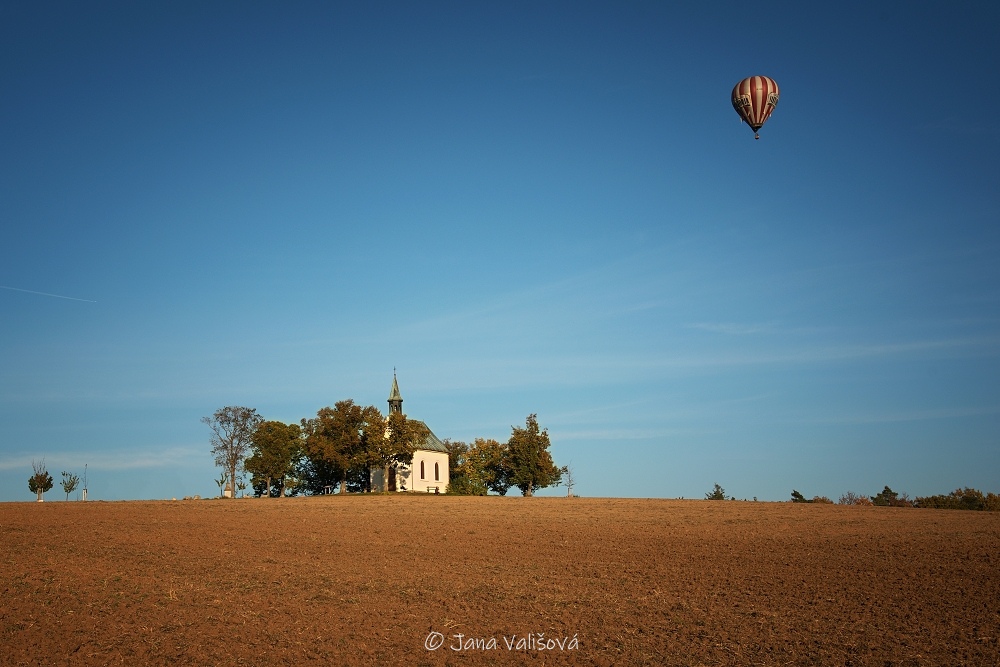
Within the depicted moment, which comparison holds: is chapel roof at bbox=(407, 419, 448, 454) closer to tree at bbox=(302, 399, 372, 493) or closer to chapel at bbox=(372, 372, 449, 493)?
chapel at bbox=(372, 372, 449, 493)

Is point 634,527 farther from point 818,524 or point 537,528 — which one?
point 818,524

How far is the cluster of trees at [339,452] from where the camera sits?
3386 inches

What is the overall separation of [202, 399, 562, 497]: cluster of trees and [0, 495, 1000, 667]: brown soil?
5033 cm

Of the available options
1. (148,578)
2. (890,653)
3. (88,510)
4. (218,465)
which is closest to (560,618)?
(890,653)

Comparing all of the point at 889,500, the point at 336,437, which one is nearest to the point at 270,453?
the point at 336,437

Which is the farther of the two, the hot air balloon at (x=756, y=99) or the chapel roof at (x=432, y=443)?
the chapel roof at (x=432, y=443)

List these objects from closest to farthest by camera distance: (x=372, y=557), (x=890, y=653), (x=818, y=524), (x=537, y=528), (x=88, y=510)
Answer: (x=890, y=653), (x=372, y=557), (x=537, y=528), (x=818, y=524), (x=88, y=510)

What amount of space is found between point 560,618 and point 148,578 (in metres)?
12.1

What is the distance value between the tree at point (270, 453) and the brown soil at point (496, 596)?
51.9 metres

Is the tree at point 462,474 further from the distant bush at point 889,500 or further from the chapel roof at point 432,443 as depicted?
the distant bush at point 889,500

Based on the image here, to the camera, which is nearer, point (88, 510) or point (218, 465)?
point (88, 510)

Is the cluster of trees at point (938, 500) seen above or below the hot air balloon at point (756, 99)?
below

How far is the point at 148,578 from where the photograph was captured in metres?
21.6

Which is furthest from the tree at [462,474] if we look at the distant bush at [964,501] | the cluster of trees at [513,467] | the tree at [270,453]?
the distant bush at [964,501]
